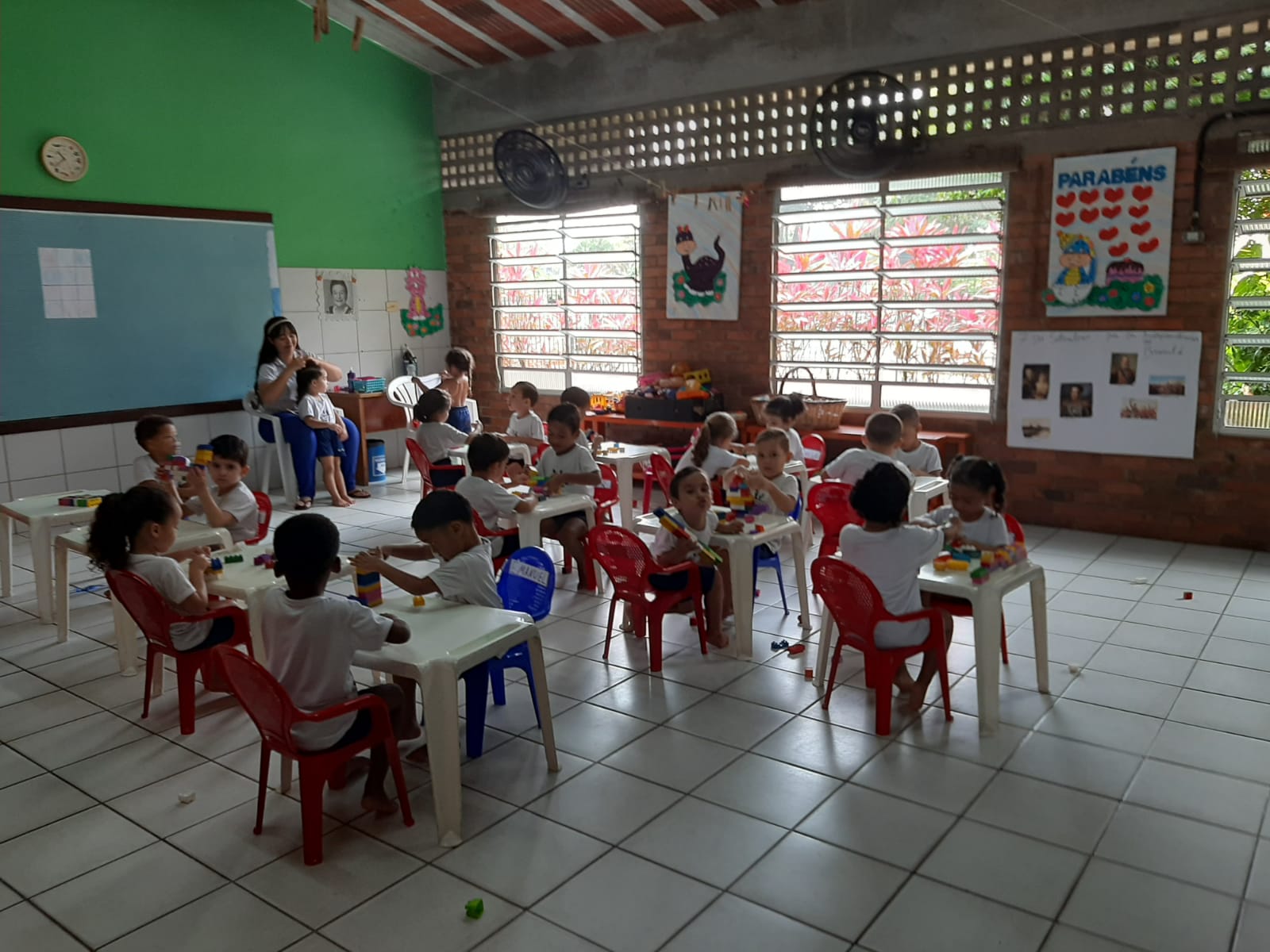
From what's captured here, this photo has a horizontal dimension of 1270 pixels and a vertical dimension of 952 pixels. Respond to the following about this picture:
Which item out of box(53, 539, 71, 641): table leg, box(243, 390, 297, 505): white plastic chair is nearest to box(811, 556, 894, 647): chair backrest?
box(53, 539, 71, 641): table leg

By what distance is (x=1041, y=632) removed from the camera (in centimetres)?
418

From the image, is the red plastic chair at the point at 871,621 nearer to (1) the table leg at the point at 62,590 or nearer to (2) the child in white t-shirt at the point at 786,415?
(2) the child in white t-shirt at the point at 786,415

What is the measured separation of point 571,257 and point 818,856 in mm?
7556

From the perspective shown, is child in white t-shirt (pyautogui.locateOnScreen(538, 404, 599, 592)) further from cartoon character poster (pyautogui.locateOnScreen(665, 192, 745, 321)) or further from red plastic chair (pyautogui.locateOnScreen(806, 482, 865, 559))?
cartoon character poster (pyautogui.locateOnScreen(665, 192, 745, 321))

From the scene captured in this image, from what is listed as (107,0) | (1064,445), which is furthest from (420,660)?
(107,0)

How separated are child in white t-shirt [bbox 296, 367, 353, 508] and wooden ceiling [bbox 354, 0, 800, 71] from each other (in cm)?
342

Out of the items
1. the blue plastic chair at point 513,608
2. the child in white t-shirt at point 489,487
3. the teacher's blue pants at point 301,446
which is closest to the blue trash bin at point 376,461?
the teacher's blue pants at point 301,446

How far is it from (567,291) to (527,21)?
252 cm

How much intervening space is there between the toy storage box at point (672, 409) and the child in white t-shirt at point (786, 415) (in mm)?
1838

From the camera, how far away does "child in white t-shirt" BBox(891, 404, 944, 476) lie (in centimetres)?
598

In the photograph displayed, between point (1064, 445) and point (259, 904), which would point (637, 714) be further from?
point (1064, 445)

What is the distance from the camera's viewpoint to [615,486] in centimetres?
691

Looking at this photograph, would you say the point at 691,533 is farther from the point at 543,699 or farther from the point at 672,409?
the point at 672,409

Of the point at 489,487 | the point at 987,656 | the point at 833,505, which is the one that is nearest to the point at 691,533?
the point at 833,505
